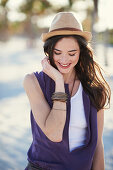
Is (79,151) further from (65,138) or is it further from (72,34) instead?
(72,34)

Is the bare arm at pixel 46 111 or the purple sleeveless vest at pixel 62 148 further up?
the bare arm at pixel 46 111

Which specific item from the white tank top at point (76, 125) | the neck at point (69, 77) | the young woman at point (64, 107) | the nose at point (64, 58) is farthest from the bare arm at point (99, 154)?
the nose at point (64, 58)

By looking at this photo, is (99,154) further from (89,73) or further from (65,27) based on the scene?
(65,27)

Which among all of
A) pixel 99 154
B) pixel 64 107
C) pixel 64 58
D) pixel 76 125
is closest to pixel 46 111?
pixel 64 107

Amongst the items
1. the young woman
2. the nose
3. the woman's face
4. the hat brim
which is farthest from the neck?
the hat brim

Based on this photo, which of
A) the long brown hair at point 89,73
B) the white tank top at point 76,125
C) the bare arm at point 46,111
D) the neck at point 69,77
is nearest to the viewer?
the bare arm at point 46,111

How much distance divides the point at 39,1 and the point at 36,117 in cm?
2236

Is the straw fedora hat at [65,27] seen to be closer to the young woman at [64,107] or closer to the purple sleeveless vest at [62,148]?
the young woman at [64,107]

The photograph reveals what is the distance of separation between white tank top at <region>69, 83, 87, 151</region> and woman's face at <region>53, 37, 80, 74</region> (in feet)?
0.93

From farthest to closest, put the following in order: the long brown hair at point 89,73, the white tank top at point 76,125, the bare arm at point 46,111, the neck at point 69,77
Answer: the neck at point 69,77 < the long brown hair at point 89,73 < the white tank top at point 76,125 < the bare arm at point 46,111

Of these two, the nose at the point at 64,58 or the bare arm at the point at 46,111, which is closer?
the bare arm at the point at 46,111

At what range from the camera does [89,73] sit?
2.53 metres

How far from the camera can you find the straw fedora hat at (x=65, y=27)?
222 centimetres

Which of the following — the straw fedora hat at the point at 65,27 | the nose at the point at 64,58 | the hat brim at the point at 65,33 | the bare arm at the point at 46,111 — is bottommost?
the bare arm at the point at 46,111
